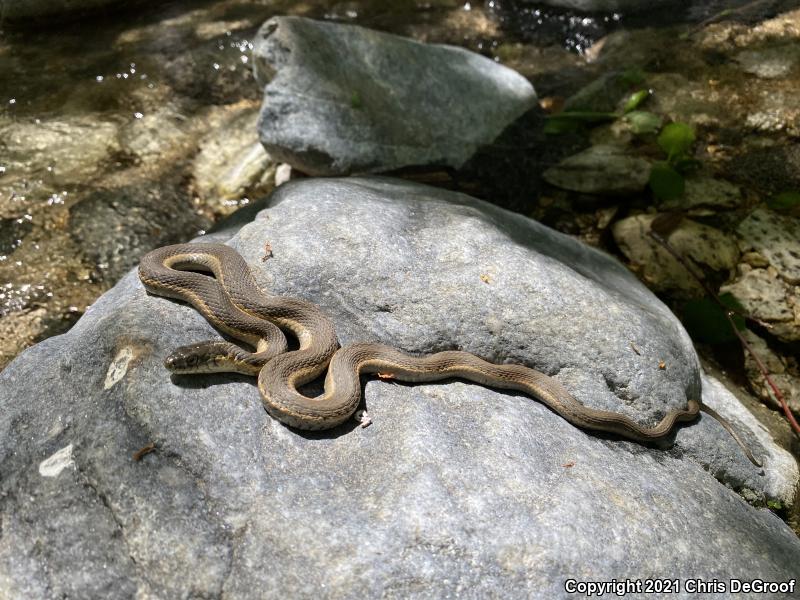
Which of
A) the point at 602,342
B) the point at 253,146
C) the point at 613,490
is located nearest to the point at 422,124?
the point at 253,146

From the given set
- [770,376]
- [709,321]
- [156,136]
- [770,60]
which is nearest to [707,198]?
[709,321]

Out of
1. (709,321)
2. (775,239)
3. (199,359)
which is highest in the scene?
(775,239)

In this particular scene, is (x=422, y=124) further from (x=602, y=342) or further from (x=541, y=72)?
(x=602, y=342)

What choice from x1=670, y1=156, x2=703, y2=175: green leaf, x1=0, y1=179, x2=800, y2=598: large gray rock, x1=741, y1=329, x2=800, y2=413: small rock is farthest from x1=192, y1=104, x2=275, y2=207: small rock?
x1=741, y1=329, x2=800, y2=413: small rock

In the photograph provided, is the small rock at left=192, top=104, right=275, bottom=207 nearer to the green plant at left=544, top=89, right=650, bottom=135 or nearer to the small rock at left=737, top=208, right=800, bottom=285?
the green plant at left=544, top=89, right=650, bottom=135

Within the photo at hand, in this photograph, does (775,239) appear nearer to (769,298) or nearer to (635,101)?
(769,298)

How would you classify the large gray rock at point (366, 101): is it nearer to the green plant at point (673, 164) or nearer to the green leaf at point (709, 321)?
the green plant at point (673, 164)

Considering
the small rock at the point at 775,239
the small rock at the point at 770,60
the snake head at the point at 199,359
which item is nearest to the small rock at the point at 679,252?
the small rock at the point at 775,239
